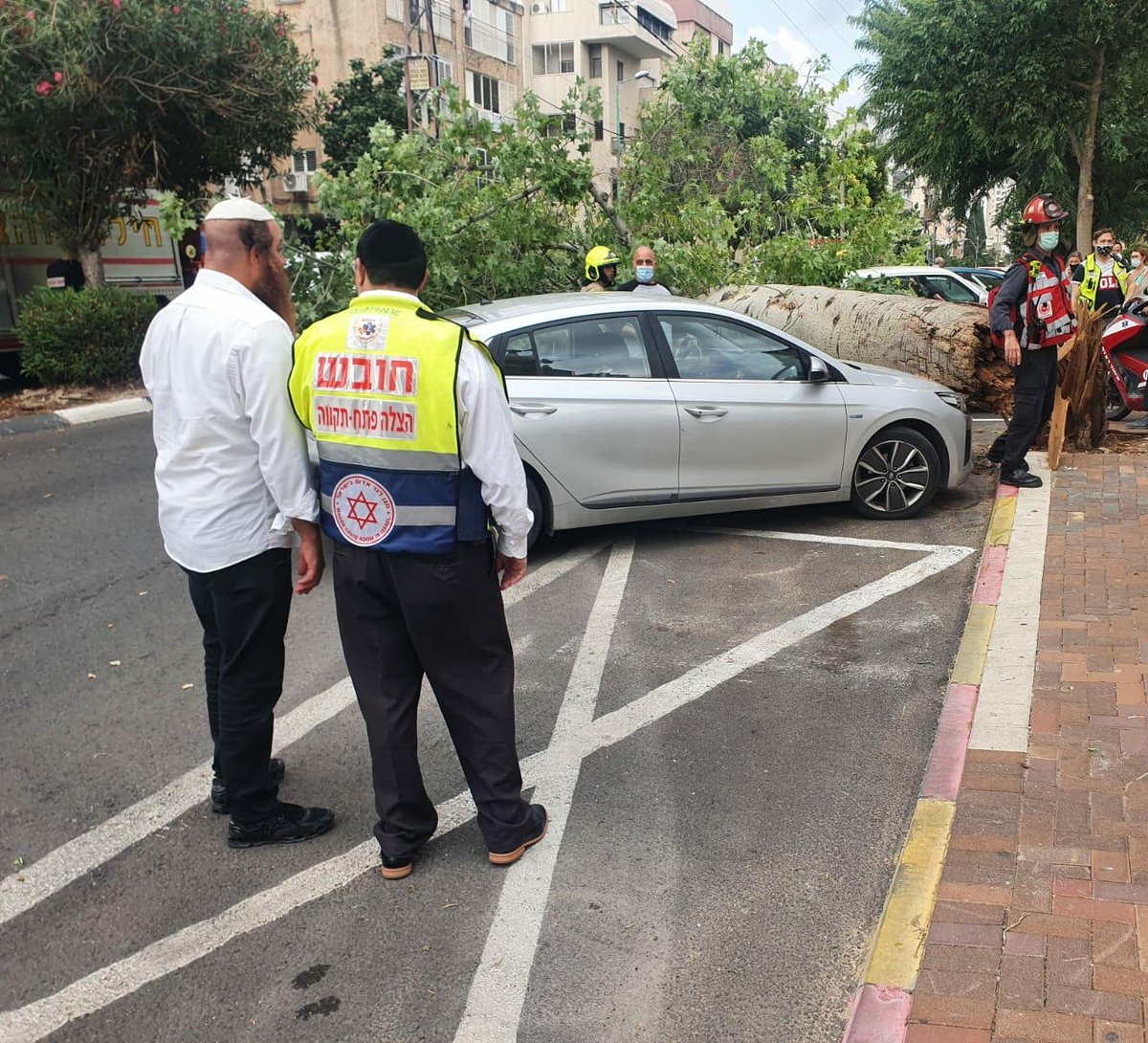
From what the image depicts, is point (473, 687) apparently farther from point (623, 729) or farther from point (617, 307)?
point (617, 307)

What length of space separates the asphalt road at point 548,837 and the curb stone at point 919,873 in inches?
2.8

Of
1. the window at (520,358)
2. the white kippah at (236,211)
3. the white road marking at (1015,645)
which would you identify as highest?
the white kippah at (236,211)

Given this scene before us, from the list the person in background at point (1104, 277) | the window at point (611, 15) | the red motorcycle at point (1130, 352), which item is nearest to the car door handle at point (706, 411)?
the red motorcycle at point (1130, 352)

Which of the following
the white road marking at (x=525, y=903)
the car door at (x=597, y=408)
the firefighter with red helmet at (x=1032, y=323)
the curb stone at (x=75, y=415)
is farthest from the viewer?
the curb stone at (x=75, y=415)

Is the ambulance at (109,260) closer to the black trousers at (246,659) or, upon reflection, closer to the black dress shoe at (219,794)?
the black dress shoe at (219,794)

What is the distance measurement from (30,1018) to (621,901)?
65.4 inches

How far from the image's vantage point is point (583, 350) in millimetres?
6590

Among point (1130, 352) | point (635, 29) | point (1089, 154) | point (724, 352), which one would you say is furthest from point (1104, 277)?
point (635, 29)

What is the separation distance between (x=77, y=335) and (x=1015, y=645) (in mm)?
12269

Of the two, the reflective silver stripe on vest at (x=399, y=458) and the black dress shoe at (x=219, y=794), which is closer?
the reflective silver stripe on vest at (x=399, y=458)

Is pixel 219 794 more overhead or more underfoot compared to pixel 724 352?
more underfoot

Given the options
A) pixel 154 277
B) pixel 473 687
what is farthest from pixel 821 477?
pixel 154 277

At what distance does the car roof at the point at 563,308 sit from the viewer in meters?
6.55

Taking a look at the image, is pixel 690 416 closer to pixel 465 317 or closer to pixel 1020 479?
pixel 465 317
